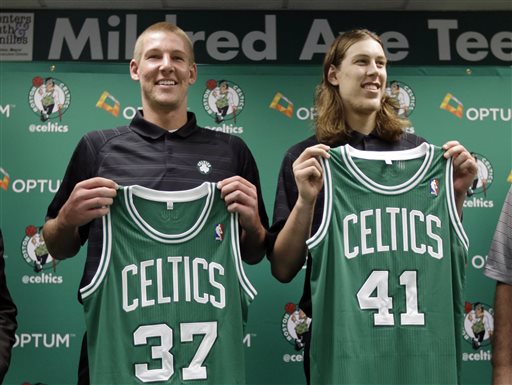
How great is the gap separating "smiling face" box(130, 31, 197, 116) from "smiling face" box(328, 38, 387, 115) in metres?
0.59

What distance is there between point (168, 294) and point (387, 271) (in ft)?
2.34

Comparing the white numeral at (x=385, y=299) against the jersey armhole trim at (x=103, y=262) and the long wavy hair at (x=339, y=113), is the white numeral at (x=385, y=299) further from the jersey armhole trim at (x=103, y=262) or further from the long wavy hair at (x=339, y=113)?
the jersey armhole trim at (x=103, y=262)

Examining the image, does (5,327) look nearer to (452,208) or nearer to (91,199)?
(91,199)

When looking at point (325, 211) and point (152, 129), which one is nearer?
point (325, 211)

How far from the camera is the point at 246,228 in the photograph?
7.54 ft

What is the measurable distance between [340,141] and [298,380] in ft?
4.87

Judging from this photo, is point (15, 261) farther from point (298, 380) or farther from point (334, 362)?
point (334, 362)

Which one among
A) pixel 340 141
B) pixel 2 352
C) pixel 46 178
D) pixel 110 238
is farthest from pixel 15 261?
pixel 340 141

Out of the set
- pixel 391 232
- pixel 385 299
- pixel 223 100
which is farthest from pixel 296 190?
pixel 223 100

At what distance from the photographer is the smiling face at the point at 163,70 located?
2.42 metres

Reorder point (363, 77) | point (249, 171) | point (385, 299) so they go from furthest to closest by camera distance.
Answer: point (249, 171) < point (363, 77) < point (385, 299)

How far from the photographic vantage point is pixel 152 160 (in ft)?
7.83

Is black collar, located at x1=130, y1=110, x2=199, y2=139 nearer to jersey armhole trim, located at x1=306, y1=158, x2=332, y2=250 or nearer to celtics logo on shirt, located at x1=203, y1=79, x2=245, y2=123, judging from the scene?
jersey armhole trim, located at x1=306, y1=158, x2=332, y2=250

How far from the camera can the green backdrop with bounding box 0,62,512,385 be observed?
3398 mm
